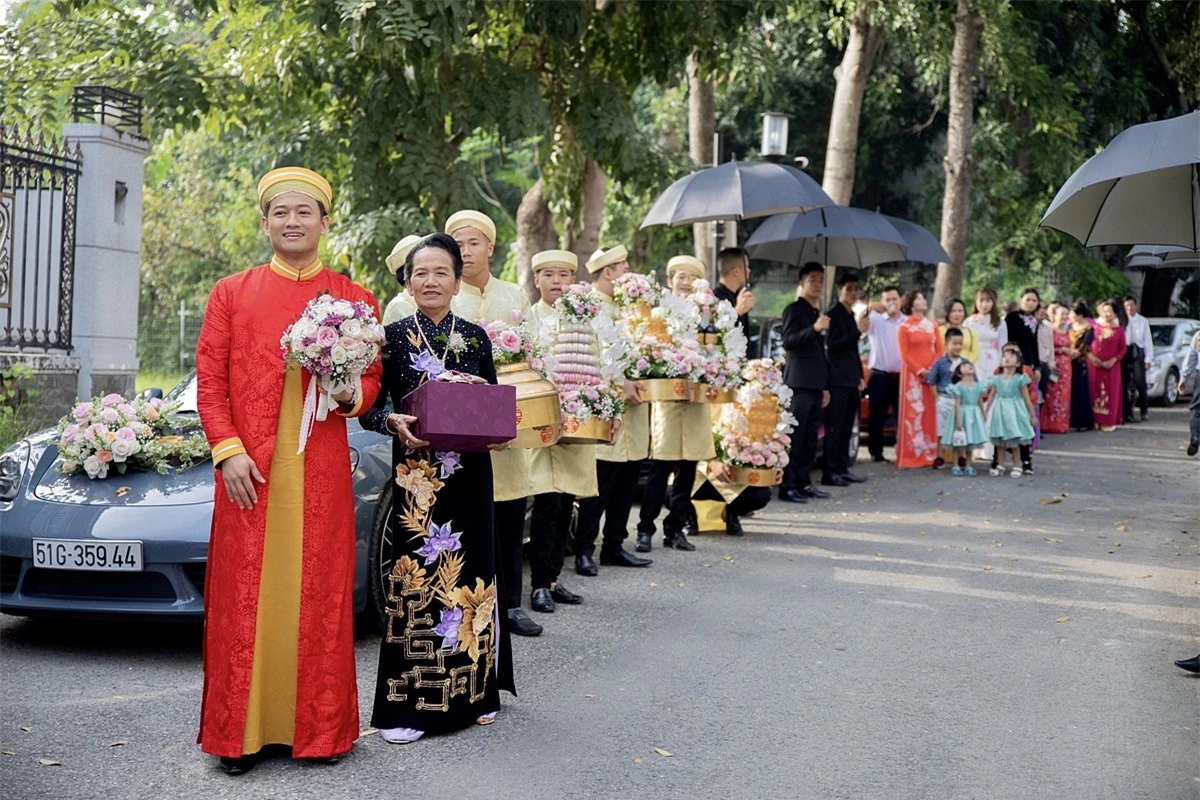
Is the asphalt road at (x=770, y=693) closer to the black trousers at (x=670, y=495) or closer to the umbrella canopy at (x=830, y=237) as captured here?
the black trousers at (x=670, y=495)

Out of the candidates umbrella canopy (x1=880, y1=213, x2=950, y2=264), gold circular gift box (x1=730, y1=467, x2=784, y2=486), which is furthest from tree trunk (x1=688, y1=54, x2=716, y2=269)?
gold circular gift box (x1=730, y1=467, x2=784, y2=486)

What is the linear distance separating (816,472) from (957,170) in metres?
8.50

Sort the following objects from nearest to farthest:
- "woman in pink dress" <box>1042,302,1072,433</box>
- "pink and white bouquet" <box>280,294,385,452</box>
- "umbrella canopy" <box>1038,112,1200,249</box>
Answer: "pink and white bouquet" <box>280,294,385,452</box> < "umbrella canopy" <box>1038,112,1200,249</box> < "woman in pink dress" <box>1042,302,1072,433</box>

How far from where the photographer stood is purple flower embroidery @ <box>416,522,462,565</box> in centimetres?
578

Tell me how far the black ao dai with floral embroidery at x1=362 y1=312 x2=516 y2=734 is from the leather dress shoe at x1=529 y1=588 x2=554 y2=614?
2.27m

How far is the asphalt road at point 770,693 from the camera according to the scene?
5.19m

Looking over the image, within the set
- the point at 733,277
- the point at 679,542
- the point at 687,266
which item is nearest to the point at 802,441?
the point at 733,277

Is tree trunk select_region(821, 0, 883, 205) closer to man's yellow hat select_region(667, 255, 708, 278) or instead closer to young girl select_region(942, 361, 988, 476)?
young girl select_region(942, 361, 988, 476)

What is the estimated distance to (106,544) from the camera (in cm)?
664

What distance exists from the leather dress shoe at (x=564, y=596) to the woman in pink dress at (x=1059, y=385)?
15866mm

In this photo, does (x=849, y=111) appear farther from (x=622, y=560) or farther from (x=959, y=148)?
(x=622, y=560)

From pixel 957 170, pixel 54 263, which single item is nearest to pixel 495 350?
pixel 54 263

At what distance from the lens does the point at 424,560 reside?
5770 mm

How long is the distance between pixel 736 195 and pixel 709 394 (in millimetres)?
2532
